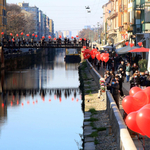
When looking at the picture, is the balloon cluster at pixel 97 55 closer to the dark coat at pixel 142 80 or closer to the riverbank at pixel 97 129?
the riverbank at pixel 97 129

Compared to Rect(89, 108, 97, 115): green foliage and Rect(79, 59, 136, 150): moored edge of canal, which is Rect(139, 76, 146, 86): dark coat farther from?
Rect(89, 108, 97, 115): green foliage

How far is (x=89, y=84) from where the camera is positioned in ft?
116

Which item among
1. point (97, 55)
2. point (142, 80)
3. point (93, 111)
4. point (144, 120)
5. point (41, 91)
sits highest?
point (97, 55)

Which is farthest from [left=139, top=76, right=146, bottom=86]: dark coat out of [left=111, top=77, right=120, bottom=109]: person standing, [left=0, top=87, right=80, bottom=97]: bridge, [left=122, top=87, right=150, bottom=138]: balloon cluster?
[left=0, top=87, right=80, bottom=97]: bridge

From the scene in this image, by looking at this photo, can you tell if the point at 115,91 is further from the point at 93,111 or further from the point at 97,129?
the point at 93,111

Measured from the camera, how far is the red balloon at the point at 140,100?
11.6 metres

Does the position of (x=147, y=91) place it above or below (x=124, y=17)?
below

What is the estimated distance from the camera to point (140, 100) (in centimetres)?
1171

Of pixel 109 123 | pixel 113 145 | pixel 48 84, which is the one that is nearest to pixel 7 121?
pixel 109 123

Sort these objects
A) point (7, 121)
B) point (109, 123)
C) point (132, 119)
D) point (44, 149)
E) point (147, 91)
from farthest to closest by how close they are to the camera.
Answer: point (7, 121), point (44, 149), point (109, 123), point (147, 91), point (132, 119)

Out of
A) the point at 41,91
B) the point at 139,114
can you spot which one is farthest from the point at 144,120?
the point at 41,91

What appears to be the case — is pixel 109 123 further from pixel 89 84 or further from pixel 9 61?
pixel 9 61

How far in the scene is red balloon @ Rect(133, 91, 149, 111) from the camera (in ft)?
38.0

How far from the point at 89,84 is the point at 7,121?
11.7m
